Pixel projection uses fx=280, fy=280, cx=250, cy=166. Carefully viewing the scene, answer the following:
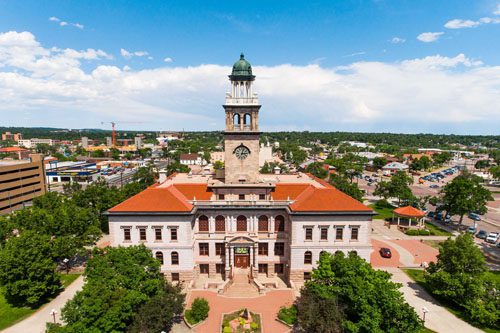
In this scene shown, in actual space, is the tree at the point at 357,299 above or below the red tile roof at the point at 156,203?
below

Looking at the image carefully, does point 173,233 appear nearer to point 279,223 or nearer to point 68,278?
point 279,223

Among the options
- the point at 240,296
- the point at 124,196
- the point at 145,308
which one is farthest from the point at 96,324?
the point at 124,196

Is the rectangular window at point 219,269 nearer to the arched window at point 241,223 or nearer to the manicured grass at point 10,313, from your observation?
the arched window at point 241,223

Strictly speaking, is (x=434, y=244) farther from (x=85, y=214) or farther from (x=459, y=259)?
(x=85, y=214)

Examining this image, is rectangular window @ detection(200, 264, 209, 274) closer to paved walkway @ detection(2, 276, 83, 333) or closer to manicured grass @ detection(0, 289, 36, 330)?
paved walkway @ detection(2, 276, 83, 333)

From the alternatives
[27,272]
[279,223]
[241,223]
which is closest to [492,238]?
[279,223]

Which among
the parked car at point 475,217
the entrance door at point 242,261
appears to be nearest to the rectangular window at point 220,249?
the entrance door at point 242,261
